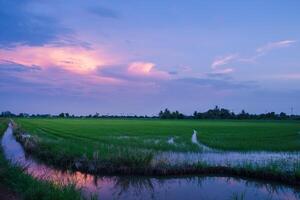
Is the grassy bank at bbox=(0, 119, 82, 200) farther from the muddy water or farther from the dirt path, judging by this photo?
the muddy water

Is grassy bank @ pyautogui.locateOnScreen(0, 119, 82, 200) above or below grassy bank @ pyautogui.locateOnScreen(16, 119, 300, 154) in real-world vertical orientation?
below

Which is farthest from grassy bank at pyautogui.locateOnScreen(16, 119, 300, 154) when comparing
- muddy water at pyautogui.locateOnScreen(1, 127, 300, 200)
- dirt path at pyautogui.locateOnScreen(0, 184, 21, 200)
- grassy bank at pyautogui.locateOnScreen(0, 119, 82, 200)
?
dirt path at pyautogui.locateOnScreen(0, 184, 21, 200)

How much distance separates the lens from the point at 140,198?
12.7 meters

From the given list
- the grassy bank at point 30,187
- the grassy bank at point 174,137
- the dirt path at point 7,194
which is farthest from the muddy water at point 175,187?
the grassy bank at point 174,137

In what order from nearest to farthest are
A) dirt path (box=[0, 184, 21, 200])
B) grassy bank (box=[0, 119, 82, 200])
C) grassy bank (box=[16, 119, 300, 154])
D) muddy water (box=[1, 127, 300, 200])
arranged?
1. grassy bank (box=[0, 119, 82, 200])
2. dirt path (box=[0, 184, 21, 200])
3. muddy water (box=[1, 127, 300, 200])
4. grassy bank (box=[16, 119, 300, 154])

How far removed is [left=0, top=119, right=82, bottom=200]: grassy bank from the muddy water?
973 mm

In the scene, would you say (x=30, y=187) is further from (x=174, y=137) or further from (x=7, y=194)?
(x=174, y=137)

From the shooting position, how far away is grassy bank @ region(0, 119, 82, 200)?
9.35m

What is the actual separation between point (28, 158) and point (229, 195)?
13.3m

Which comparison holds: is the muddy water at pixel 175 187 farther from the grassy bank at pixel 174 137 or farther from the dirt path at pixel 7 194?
the grassy bank at pixel 174 137

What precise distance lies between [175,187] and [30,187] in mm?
5996

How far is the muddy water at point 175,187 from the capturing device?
13.0m

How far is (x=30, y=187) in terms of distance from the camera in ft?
33.9

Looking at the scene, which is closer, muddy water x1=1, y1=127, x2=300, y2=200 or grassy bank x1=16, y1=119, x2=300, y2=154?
muddy water x1=1, y1=127, x2=300, y2=200
